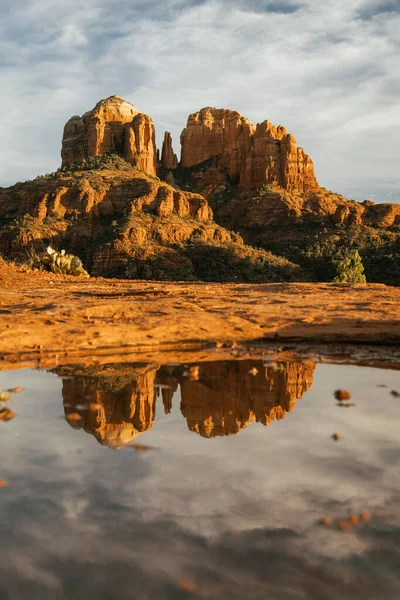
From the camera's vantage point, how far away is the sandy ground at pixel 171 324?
427 inches

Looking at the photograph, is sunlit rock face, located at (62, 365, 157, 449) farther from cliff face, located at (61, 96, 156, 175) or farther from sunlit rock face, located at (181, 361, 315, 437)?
cliff face, located at (61, 96, 156, 175)

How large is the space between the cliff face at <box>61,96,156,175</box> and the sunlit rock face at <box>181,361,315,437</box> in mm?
83369

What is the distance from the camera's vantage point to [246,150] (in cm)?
10088

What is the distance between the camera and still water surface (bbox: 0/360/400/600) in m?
3.59

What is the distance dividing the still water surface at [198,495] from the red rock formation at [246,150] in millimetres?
89703

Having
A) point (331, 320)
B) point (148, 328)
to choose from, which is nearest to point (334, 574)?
point (148, 328)

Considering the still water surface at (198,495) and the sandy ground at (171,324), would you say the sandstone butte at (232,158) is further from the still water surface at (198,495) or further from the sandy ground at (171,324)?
the still water surface at (198,495)

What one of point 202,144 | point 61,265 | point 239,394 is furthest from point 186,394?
point 202,144

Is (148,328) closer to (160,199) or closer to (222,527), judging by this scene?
(222,527)

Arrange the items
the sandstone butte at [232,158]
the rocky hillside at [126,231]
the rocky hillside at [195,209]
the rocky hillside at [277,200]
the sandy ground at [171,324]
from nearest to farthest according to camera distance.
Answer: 1. the sandy ground at [171,324]
2. the rocky hillside at [126,231]
3. the rocky hillside at [195,209]
4. the rocky hillside at [277,200]
5. the sandstone butte at [232,158]

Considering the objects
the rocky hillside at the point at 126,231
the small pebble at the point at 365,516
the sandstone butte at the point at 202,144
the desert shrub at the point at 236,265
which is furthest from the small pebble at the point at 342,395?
the sandstone butte at the point at 202,144

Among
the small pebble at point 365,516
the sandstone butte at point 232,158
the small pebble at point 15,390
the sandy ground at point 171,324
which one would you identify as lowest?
the small pebble at point 365,516

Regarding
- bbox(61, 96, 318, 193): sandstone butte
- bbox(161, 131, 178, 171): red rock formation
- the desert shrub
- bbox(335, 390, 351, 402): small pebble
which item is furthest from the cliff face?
bbox(335, 390, 351, 402): small pebble

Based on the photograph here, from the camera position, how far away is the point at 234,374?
29.6ft
